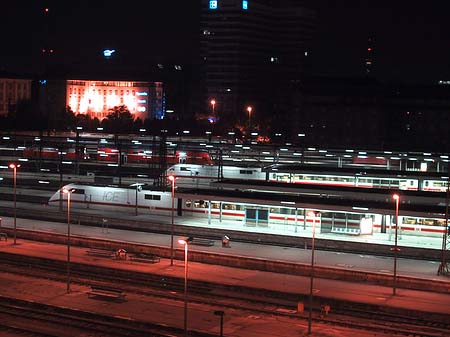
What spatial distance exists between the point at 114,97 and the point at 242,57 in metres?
21.0

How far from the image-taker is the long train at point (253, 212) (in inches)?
1123

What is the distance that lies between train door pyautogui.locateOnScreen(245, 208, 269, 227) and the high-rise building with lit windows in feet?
233

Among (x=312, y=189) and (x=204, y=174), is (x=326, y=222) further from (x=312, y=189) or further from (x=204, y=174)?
(x=204, y=174)

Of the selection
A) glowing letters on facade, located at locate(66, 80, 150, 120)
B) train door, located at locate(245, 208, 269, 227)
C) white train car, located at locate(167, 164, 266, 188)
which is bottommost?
train door, located at locate(245, 208, 269, 227)

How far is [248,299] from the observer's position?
69.3 feet

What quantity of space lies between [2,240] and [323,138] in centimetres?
6288

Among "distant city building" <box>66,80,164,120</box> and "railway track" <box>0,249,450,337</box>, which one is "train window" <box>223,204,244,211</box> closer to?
"railway track" <box>0,249,450,337</box>

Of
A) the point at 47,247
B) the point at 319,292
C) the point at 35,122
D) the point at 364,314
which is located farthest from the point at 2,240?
the point at 35,122

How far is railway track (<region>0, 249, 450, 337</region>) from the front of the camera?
748 inches

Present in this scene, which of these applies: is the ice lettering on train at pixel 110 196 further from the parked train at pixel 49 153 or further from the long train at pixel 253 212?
the parked train at pixel 49 153

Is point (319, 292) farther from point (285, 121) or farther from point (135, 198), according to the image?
point (285, 121)

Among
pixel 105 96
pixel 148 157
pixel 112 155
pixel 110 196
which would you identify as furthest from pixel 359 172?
pixel 105 96

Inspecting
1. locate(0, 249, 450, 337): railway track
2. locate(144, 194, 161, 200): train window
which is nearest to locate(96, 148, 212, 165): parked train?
locate(144, 194, 161, 200): train window

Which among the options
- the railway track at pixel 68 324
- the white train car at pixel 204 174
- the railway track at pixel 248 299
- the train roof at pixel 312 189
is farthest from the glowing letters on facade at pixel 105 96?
the railway track at pixel 68 324
